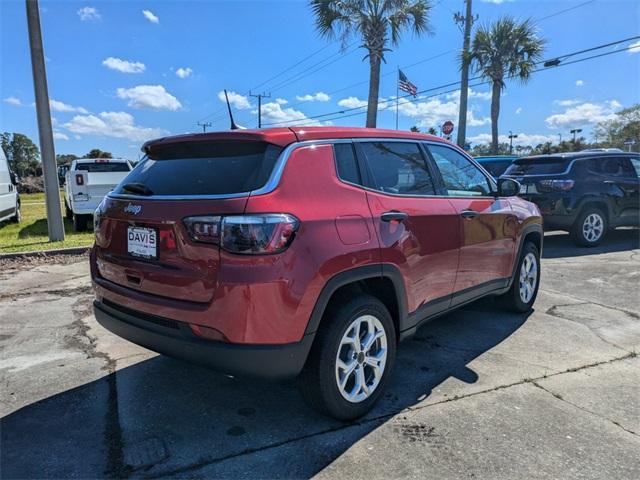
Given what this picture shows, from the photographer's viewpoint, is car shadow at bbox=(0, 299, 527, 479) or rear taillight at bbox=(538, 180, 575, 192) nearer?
car shadow at bbox=(0, 299, 527, 479)

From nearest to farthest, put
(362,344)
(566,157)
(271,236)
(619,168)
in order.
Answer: (271,236)
(362,344)
(566,157)
(619,168)

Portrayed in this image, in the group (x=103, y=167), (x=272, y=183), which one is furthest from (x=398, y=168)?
(x=103, y=167)

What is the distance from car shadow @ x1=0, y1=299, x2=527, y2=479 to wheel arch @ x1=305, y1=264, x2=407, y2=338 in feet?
2.09

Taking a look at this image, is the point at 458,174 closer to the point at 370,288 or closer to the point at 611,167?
the point at 370,288

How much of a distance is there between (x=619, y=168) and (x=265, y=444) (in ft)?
30.5

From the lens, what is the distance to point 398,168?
3.41 metres

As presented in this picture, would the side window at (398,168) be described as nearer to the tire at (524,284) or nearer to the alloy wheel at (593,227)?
the tire at (524,284)

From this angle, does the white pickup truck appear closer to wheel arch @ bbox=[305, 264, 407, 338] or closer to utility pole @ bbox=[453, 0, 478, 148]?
wheel arch @ bbox=[305, 264, 407, 338]

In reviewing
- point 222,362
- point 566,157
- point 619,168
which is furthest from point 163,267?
point 619,168

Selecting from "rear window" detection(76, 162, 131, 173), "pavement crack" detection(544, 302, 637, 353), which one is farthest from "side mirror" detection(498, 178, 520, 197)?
"rear window" detection(76, 162, 131, 173)

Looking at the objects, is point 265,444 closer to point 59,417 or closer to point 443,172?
point 59,417

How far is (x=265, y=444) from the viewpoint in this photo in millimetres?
2697

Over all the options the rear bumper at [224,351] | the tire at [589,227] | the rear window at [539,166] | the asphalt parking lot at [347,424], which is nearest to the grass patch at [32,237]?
the asphalt parking lot at [347,424]

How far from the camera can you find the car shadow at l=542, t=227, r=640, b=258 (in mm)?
8568
